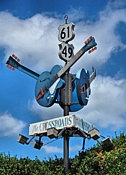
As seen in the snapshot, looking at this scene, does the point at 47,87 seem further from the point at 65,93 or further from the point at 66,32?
the point at 66,32

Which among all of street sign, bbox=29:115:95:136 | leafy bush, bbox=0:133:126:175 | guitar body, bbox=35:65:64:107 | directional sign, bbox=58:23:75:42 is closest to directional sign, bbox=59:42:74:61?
directional sign, bbox=58:23:75:42

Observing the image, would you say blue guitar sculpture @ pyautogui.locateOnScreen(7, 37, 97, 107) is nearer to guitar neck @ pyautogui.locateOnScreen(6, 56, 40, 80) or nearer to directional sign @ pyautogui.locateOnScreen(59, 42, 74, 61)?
directional sign @ pyautogui.locateOnScreen(59, 42, 74, 61)

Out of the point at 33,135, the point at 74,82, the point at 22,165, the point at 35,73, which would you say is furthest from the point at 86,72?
the point at 22,165

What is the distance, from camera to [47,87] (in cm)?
1488

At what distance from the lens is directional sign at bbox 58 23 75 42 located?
15.7 meters

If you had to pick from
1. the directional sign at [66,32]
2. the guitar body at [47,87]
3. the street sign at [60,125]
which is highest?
the directional sign at [66,32]

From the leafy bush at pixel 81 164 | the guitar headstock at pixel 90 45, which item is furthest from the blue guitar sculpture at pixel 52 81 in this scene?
the leafy bush at pixel 81 164

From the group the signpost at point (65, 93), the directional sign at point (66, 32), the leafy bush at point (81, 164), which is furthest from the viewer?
the directional sign at point (66, 32)

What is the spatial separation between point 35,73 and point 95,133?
→ 3614 mm

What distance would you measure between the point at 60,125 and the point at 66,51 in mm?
3264

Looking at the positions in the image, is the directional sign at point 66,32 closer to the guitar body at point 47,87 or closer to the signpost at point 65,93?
the signpost at point 65,93

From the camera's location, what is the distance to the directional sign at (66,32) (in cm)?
1566

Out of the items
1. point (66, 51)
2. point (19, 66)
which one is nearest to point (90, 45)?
point (66, 51)

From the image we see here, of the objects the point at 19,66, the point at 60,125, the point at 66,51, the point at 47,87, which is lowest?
the point at 60,125
